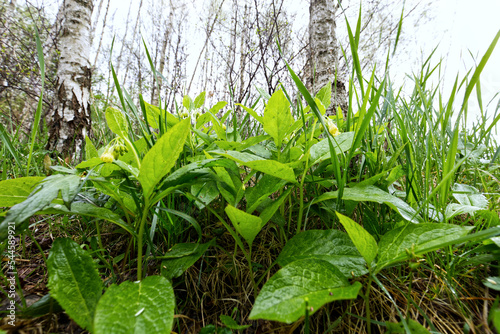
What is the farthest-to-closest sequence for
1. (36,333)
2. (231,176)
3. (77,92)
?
(77,92) → (231,176) → (36,333)

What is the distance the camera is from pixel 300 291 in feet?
1.45

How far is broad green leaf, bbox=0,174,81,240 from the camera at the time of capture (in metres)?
0.40

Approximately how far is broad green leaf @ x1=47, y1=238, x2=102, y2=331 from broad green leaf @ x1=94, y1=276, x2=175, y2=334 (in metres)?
0.08

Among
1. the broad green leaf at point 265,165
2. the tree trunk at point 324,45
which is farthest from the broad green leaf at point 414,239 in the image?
the tree trunk at point 324,45

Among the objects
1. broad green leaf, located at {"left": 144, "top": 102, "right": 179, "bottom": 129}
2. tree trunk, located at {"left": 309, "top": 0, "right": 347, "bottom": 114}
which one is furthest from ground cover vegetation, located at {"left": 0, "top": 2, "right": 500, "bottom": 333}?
tree trunk, located at {"left": 309, "top": 0, "right": 347, "bottom": 114}

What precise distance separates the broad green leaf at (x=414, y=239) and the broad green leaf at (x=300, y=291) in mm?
108

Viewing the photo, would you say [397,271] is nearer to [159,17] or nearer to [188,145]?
[188,145]

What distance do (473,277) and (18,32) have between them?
898cm

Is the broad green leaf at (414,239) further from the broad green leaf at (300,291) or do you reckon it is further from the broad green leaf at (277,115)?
the broad green leaf at (277,115)

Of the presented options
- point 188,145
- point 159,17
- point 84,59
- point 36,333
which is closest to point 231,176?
point 188,145

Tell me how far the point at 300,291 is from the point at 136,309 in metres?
0.32

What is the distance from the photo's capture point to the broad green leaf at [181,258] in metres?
0.59

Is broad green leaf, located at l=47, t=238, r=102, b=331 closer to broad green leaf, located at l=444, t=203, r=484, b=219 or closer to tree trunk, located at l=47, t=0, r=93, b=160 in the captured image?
broad green leaf, located at l=444, t=203, r=484, b=219

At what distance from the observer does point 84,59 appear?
2.09 metres
